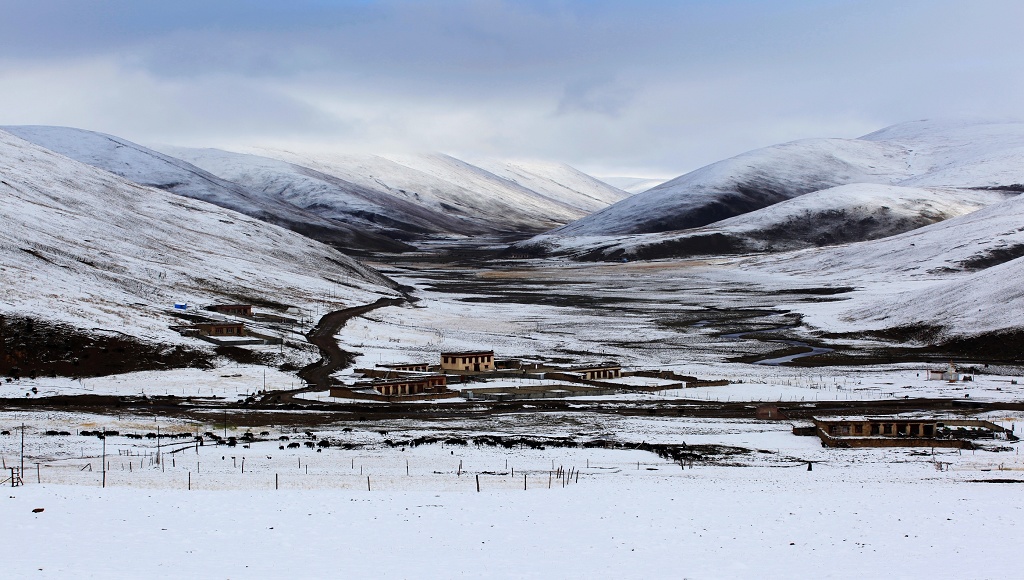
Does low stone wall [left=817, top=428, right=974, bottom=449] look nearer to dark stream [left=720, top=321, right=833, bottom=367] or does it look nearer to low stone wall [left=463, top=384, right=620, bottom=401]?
low stone wall [left=463, top=384, right=620, bottom=401]

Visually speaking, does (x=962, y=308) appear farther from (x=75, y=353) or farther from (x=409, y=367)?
(x=75, y=353)

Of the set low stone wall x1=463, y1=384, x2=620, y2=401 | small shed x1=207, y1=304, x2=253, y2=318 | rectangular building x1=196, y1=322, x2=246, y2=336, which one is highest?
small shed x1=207, y1=304, x2=253, y2=318

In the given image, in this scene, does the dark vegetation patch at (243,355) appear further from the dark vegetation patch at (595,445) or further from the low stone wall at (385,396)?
the dark vegetation patch at (595,445)

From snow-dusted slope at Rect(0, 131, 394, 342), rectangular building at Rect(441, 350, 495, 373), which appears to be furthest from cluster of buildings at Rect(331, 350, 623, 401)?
snow-dusted slope at Rect(0, 131, 394, 342)

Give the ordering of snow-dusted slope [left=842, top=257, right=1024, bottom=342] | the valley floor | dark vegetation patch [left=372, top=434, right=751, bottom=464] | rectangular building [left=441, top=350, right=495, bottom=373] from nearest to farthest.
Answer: the valley floor → dark vegetation patch [left=372, top=434, right=751, bottom=464] → rectangular building [left=441, top=350, right=495, bottom=373] → snow-dusted slope [left=842, top=257, right=1024, bottom=342]

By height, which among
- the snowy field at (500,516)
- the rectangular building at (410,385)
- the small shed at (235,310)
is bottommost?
the snowy field at (500,516)

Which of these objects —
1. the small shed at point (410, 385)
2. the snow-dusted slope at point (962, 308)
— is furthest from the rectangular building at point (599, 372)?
the snow-dusted slope at point (962, 308)

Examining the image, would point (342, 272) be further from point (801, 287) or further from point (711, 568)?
point (711, 568)
